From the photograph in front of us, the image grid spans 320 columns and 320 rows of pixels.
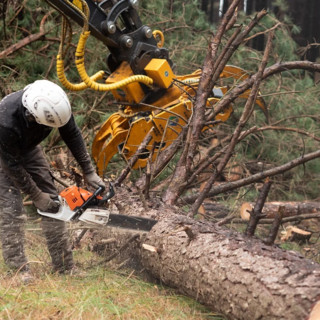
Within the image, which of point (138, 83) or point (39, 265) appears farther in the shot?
point (138, 83)

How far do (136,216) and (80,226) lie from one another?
1.31 ft

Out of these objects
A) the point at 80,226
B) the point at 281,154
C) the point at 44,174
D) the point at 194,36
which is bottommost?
the point at 281,154

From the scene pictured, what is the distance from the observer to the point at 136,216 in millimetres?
3402

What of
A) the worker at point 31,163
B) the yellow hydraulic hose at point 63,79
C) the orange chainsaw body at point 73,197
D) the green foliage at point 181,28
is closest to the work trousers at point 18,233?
the worker at point 31,163

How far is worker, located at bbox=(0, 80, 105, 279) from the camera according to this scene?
3.18 m

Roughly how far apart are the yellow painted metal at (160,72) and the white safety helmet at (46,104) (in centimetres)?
119

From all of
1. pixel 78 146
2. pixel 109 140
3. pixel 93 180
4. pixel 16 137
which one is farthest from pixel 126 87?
pixel 16 137

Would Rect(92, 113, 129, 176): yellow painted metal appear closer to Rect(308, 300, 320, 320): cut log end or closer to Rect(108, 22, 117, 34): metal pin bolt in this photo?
Rect(108, 22, 117, 34): metal pin bolt

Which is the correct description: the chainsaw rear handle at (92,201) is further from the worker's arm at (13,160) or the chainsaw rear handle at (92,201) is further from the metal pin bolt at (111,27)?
the metal pin bolt at (111,27)

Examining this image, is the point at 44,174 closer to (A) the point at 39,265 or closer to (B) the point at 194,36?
(A) the point at 39,265

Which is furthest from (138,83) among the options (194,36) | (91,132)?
(194,36)

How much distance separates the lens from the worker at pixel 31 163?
125 inches

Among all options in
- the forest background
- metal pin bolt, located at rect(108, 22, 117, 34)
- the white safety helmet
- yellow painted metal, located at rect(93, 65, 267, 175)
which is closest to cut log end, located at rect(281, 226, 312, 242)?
the forest background

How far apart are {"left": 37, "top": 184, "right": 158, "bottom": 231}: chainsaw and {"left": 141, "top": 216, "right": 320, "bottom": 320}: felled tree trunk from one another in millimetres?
175
